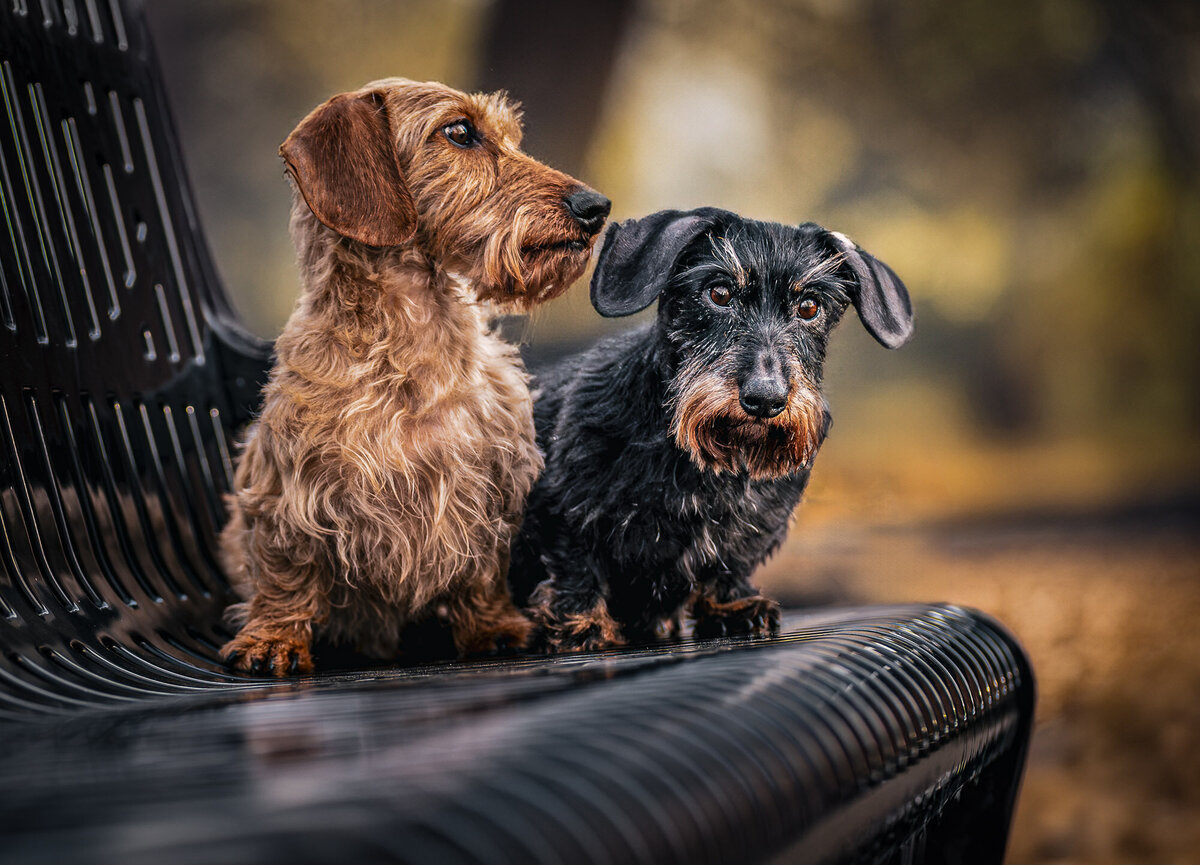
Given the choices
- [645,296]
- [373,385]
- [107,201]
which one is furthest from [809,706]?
[107,201]

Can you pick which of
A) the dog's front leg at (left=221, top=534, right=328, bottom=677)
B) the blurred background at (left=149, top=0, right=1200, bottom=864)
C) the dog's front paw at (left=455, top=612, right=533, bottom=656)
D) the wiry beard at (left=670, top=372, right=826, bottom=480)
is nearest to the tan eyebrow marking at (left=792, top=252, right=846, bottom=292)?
the wiry beard at (left=670, top=372, right=826, bottom=480)

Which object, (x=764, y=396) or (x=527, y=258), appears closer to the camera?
(x=764, y=396)

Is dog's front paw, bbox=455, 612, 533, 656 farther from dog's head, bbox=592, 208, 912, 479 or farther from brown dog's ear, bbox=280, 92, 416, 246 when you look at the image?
brown dog's ear, bbox=280, 92, 416, 246

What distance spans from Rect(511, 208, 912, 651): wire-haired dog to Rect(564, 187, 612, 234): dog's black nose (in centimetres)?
12

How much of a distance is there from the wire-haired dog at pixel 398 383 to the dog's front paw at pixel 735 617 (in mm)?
279

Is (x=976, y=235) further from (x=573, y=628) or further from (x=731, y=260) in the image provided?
(x=573, y=628)

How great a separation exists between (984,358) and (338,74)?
2.46 meters

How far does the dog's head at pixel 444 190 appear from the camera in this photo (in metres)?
1.51

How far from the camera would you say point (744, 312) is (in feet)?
4.66

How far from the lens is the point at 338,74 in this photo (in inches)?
147

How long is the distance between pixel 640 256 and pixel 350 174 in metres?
0.43

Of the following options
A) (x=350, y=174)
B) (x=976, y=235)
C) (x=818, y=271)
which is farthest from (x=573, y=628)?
(x=976, y=235)

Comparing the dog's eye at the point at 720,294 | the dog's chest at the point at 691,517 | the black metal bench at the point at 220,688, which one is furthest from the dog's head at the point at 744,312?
the black metal bench at the point at 220,688

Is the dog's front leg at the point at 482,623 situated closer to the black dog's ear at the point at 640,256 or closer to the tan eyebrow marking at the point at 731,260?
the black dog's ear at the point at 640,256
